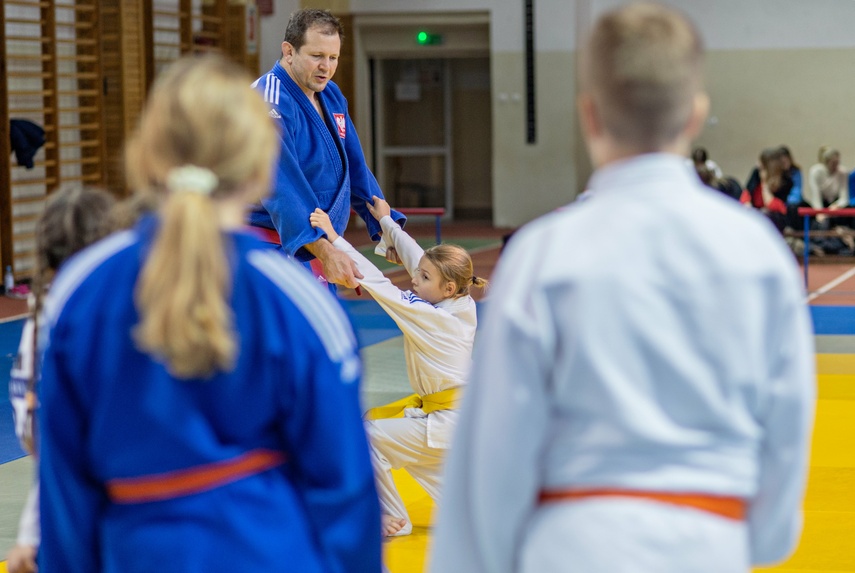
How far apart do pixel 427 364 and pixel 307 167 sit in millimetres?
793

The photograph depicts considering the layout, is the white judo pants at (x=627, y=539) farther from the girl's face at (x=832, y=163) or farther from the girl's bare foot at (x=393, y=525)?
the girl's face at (x=832, y=163)

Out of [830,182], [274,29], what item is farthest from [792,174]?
[274,29]

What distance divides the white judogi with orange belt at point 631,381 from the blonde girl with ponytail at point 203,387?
225 mm

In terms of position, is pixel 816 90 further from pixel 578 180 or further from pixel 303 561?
pixel 303 561

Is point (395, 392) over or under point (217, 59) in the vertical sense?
under

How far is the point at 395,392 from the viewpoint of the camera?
20.0ft

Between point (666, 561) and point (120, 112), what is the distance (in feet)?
33.3

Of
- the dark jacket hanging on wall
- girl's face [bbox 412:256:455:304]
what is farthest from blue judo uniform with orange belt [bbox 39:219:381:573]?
the dark jacket hanging on wall

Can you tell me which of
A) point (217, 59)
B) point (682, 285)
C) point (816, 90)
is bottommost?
point (682, 285)

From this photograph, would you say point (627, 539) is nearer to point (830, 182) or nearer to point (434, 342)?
point (434, 342)

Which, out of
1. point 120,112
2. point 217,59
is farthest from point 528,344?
point 120,112

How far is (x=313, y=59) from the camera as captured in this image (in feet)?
12.4

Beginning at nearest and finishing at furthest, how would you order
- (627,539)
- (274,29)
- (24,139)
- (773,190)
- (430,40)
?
1. (627,539)
2. (24,139)
3. (773,190)
4. (274,29)
5. (430,40)

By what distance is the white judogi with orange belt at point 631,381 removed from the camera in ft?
4.80
